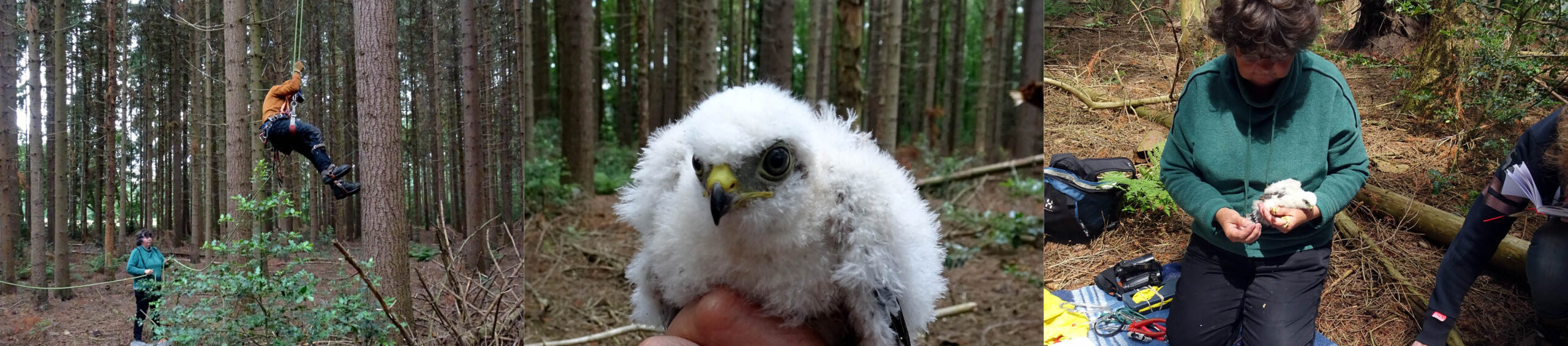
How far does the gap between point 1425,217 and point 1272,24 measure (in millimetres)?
651

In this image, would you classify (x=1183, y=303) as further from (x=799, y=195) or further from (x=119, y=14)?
(x=119, y=14)

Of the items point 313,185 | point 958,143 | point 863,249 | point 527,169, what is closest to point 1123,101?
point 958,143

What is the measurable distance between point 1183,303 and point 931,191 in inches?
31.9

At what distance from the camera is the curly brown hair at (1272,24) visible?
5.67ft

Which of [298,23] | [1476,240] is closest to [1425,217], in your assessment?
[1476,240]

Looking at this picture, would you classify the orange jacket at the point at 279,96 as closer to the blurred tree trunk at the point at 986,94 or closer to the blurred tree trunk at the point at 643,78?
the blurred tree trunk at the point at 643,78

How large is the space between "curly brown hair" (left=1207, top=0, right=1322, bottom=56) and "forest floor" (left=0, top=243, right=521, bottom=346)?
8.06 feet

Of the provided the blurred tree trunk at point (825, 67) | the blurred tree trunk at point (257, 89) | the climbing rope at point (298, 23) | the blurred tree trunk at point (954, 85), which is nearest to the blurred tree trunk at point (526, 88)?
the blurred tree trunk at point (825, 67)

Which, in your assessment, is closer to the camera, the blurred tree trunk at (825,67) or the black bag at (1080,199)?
the blurred tree trunk at (825,67)

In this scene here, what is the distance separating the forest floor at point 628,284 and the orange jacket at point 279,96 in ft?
4.43

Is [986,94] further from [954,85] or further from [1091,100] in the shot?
[954,85]

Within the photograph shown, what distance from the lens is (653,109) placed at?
1599 mm

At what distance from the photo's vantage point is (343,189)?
2.67 metres

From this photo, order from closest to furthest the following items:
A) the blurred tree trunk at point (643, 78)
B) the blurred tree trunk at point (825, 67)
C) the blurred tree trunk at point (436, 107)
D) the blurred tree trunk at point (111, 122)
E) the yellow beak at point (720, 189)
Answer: the yellow beak at point (720, 189), the blurred tree trunk at point (825, 67), the blurred tree trunk at point (643, 78), the blurred tree trunk at point (436, 107), the blurred tree trunk at point (111, 122)
